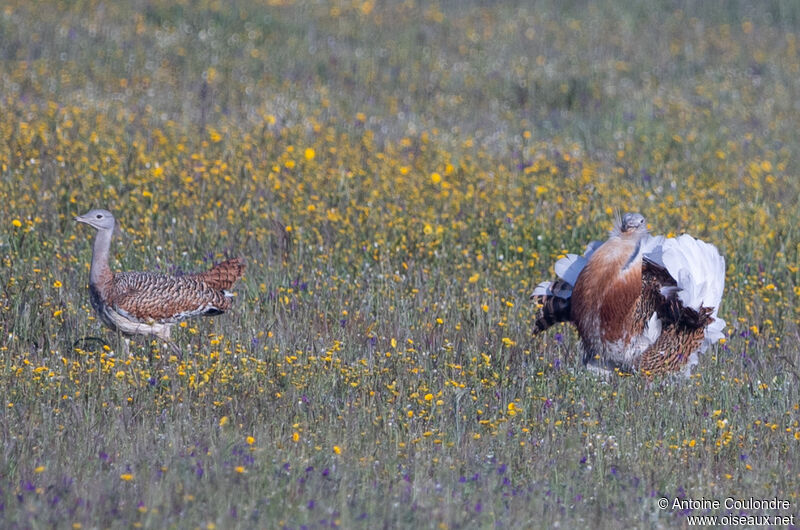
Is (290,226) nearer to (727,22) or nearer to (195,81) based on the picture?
(195,81)

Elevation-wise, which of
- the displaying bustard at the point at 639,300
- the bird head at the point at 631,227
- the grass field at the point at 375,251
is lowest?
the grass field at the point at 375,251

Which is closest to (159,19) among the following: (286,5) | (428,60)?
(286,5)

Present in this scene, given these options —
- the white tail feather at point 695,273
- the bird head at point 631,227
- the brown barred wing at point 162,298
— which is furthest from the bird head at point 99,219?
the white tail feather at point 695,273

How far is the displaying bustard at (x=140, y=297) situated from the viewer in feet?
19.7

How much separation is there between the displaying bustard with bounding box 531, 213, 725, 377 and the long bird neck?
8.35ft

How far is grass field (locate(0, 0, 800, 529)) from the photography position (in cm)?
439

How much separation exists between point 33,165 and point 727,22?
12.6 metres

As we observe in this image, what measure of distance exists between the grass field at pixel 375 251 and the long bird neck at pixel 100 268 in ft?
1.19

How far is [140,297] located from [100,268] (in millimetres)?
326

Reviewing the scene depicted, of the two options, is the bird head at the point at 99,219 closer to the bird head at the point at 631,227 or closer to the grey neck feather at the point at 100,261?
the grey neck feather at the point at 100,261

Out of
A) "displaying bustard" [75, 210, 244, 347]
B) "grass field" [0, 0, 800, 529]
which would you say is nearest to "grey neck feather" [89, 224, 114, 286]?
"displaying bustard" [75, 210, 244, 347]

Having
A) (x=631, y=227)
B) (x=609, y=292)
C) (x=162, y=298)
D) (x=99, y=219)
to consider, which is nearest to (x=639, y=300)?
(x=609, y=292)

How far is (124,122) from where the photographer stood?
10266mm

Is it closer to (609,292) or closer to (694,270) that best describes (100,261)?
Result: (609,292)
